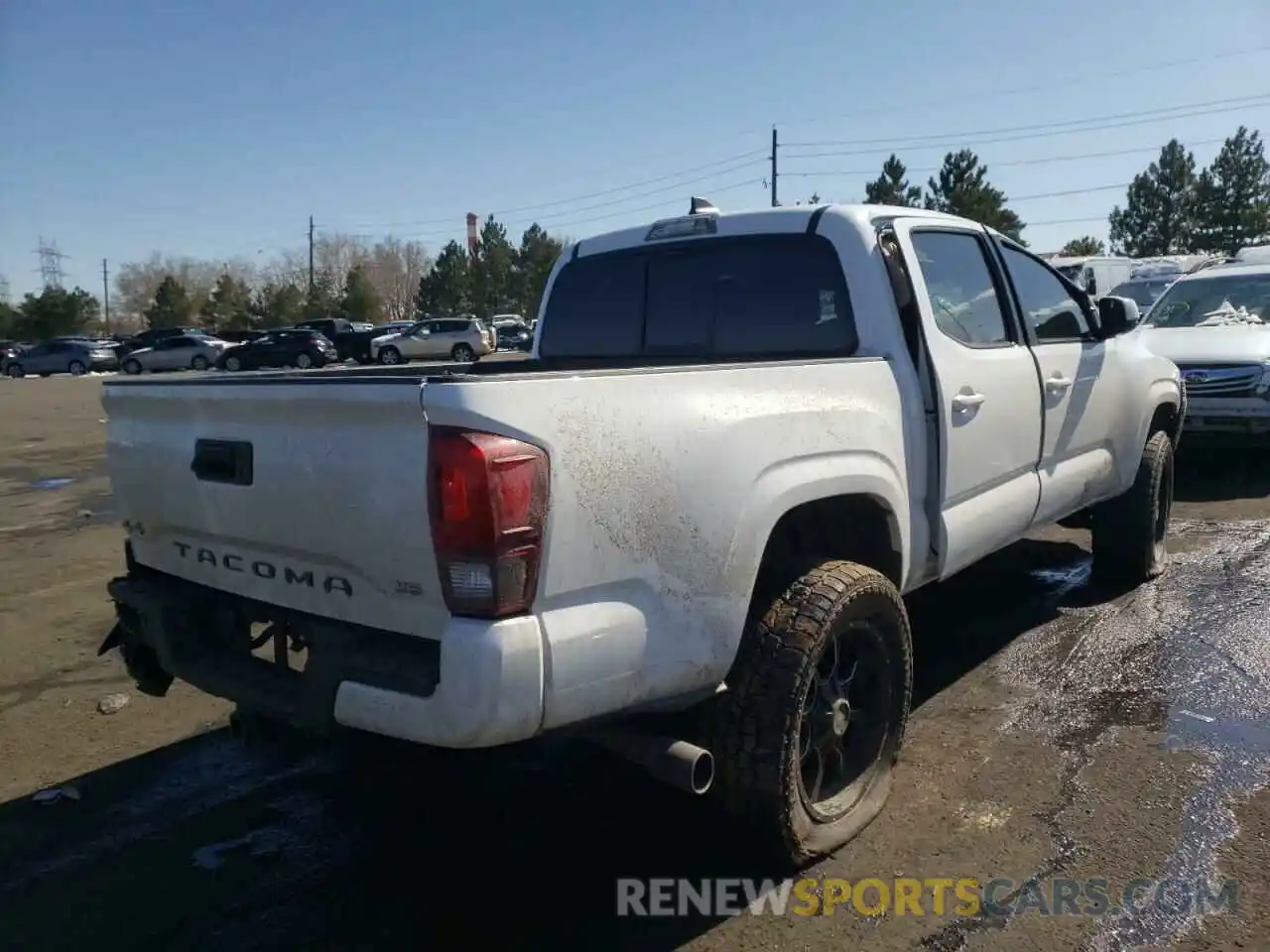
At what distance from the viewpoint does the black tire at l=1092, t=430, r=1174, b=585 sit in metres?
5.56

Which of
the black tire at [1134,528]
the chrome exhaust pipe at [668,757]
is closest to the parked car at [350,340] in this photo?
the black tire at [1134,528]

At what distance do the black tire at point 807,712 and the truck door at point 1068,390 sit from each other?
1.59m

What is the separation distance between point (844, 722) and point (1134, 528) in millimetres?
3249

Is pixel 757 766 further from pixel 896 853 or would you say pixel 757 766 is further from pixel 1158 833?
pixel 1158 833

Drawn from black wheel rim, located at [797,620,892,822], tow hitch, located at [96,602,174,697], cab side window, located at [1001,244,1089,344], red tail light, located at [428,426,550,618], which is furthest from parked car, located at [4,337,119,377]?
red tail light, located at [428,426,550,618]

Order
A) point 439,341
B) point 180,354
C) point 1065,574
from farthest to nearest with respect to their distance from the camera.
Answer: point 180,354 → point 439,341 → point 1065,574

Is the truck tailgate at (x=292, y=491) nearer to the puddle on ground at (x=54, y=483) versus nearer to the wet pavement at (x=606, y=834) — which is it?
the wet pavement at (x=606, y=834)

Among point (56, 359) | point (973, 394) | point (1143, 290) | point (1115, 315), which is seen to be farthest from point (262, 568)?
point (56, 359)

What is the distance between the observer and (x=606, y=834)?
10.7ft

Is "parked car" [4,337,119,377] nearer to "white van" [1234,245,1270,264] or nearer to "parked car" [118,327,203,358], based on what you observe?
"parked car" [118,327,203,358]

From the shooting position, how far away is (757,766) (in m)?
2.73

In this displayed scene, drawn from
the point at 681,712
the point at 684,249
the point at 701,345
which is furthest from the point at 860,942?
the point at 684,249

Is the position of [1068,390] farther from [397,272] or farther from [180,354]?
[397,272]

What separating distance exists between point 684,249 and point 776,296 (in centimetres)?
51
